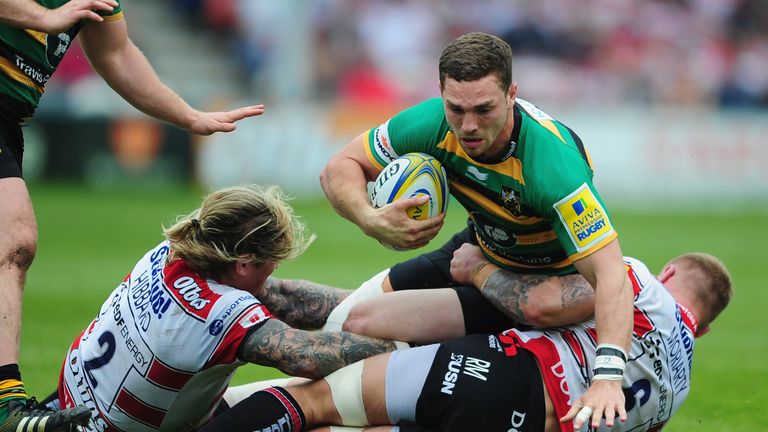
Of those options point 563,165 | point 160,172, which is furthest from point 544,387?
point 160,172

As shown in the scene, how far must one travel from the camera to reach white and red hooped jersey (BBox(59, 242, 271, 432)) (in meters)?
4.98

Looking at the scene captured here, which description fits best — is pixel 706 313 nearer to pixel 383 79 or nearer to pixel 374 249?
pixel 374 249

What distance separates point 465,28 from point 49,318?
16247 millimetres

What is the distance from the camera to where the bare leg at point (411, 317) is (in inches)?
220

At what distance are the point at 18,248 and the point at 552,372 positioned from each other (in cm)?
266

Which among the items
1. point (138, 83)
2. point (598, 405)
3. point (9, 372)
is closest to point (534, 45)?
point (138, 83)

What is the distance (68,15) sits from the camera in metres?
5.46

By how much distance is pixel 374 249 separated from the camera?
1573 cm

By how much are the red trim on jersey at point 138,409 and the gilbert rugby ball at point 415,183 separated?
1525 mm

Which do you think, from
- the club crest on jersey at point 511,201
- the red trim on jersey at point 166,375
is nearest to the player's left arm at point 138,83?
the club crest on jersey at point 511,201

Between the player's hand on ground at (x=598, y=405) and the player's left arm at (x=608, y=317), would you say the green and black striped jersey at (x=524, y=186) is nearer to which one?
the player's left arm at (x=608, y=317)

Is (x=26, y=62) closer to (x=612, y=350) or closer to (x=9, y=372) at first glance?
(x=9, y=372)

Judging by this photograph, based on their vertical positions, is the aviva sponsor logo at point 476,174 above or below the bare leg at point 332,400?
above

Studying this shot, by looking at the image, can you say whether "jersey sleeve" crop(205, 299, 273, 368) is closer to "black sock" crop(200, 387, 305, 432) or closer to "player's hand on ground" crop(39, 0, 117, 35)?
"black sock" crop(200, 387, 305, 432)
